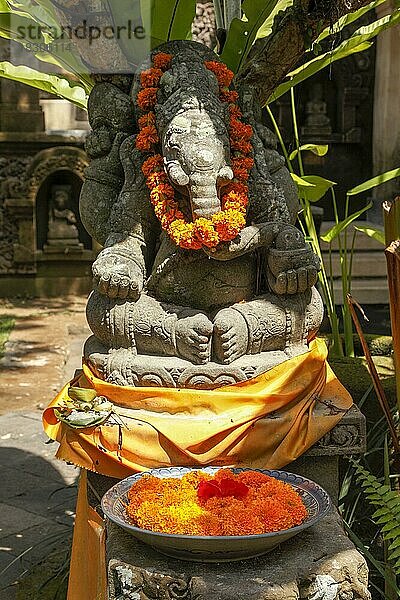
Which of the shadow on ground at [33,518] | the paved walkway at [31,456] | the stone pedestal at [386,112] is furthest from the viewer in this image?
the stone pedestal at [386,112]

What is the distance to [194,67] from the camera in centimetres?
311

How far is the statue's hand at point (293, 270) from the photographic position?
3.00 metres

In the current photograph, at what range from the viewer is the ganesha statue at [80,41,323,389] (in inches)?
114

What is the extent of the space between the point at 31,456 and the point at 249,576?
10.4 ft

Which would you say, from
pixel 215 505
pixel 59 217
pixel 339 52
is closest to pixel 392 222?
pixel 215 505

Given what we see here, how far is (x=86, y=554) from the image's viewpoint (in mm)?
2971

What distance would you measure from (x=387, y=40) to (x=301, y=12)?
584 centimetres

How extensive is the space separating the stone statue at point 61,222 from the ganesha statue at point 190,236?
24.5ft

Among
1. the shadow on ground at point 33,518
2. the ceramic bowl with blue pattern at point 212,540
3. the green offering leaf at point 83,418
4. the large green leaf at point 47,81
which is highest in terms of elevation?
the large green leaf at point 47,81

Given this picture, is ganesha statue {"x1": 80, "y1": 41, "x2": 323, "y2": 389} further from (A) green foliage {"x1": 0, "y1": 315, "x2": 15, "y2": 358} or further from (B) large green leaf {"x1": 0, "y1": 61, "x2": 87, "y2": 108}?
(A) green foliage {"x1": 0, "y1": 315, "x2": 15, "y2": 358}

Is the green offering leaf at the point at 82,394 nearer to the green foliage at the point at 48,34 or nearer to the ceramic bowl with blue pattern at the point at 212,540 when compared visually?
the ceramic bowl with blue pattern at the point at 212,540

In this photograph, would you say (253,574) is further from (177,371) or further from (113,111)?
(113,111)

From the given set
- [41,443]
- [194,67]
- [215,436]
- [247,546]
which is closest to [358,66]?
[41,443]

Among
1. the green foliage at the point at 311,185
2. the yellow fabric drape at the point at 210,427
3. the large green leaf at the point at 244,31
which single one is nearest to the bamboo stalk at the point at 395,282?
the yellow fabric drape at the point at 210,427
